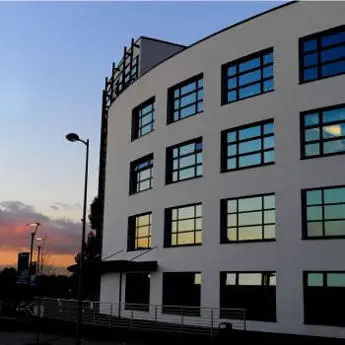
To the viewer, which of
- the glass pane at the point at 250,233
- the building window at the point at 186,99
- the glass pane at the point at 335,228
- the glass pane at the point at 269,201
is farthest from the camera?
the building window at the point at 186,99

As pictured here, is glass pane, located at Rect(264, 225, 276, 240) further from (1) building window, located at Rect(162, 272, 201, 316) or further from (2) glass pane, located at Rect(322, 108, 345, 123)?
(2) glass pane, located at Rect(322, 108, 345, 123)

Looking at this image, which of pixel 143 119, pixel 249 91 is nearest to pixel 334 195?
pixel 249 91

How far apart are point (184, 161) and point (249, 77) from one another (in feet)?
20.4

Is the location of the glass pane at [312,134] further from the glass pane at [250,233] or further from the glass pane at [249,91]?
the glass pane at [250,233]

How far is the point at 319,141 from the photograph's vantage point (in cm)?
2606

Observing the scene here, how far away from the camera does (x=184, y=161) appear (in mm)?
32875

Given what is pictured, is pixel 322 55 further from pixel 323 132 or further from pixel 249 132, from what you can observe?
pixel 249 132

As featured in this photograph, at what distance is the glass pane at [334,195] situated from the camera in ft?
81.9

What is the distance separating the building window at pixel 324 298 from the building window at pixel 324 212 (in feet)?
5.76

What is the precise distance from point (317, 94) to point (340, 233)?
20.7 feet

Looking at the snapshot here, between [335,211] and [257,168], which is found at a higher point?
[257,168]

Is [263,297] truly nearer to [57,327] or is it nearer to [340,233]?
[340,233]

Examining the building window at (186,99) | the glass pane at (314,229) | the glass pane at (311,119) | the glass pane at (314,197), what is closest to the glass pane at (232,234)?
the glass pane at (314,229)

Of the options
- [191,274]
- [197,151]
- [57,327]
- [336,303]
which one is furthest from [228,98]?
[57,327]
